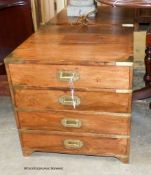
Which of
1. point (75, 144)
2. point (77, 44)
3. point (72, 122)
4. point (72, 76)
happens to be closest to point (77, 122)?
point (72, 122)

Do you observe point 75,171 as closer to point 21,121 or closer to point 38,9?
point 21,121

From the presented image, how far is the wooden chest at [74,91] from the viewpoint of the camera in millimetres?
1081

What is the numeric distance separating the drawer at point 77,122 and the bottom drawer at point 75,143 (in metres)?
0.03

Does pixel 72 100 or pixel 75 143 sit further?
pixel 75 143

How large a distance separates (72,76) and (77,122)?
23 centimetres

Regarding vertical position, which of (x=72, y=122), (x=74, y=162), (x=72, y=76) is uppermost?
(x=72, y=76)

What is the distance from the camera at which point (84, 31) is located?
1.42m

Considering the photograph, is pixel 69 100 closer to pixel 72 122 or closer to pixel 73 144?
pixel 72 122

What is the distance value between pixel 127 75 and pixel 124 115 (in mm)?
191

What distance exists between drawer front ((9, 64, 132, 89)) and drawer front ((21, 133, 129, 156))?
0.89 ft

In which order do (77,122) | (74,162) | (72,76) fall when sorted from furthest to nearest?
(74,162)
(77,122)
(72,76)

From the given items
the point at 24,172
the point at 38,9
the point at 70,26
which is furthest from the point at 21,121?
the point at 38,9

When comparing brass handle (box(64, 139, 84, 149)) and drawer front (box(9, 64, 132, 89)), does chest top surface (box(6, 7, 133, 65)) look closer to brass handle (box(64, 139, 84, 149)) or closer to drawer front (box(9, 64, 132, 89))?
drawer front (box(9, 64, 132, 89))

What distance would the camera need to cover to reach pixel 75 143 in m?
1.27
